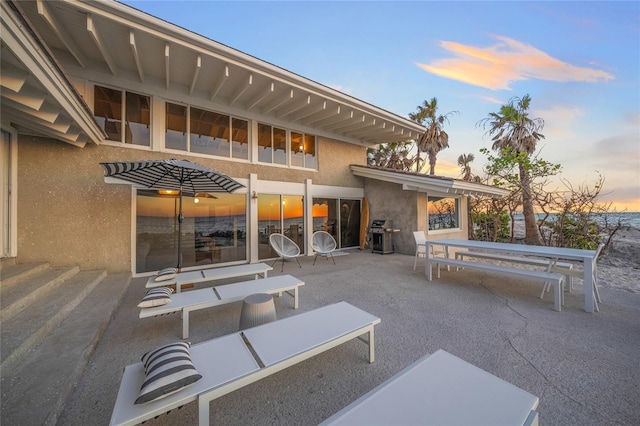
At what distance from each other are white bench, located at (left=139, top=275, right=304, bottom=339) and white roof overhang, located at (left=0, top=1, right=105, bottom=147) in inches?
110

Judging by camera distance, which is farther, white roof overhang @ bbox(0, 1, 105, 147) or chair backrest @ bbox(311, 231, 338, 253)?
chair backrest @ bbox(311, 231, 338, 253)

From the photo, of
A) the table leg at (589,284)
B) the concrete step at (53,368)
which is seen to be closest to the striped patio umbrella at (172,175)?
the concrete step at (53,368)

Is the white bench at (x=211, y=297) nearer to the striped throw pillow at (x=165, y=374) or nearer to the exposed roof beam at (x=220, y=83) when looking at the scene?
the striped throw pillow at (x=165, y=374)

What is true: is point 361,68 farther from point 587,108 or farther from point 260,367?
point 260,367

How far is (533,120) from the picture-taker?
36.4 feet

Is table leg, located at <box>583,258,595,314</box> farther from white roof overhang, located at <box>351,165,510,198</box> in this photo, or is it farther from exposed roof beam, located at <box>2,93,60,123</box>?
exposed roof beam, located at <box>2,93,60,123</box>

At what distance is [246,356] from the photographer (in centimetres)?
183

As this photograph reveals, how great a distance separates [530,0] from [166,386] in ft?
32.3

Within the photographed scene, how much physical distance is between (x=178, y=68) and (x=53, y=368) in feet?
19.2

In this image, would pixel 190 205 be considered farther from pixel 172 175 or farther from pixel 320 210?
pixel 320 210

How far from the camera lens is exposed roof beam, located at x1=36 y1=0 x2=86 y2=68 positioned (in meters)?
3.54

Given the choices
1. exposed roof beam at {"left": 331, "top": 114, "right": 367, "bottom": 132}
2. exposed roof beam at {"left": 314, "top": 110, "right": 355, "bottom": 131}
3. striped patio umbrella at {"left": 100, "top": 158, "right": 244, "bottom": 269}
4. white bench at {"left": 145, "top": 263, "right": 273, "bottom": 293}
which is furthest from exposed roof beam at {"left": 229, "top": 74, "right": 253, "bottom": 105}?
white bench at {"left": 145, "top": 263, "right": 273, "bottom": 293}

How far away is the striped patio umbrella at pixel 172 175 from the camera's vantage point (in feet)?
11.8

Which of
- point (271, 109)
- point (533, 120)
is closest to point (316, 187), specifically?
point (271, 109)
